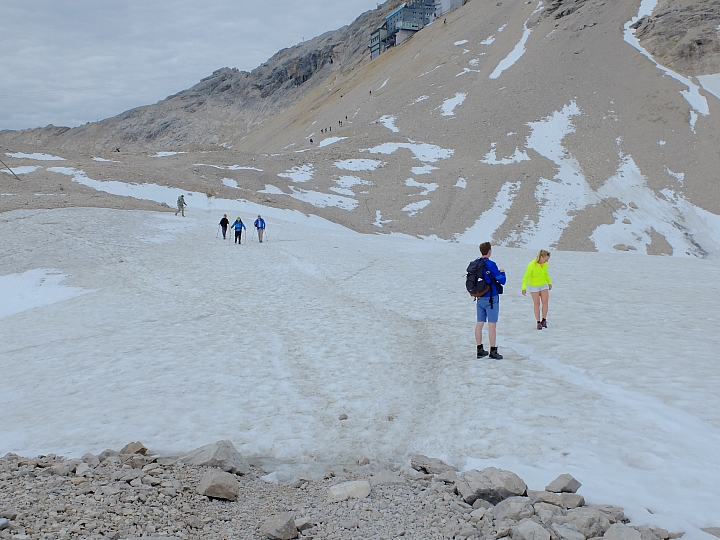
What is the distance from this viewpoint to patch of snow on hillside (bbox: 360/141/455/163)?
184 feet

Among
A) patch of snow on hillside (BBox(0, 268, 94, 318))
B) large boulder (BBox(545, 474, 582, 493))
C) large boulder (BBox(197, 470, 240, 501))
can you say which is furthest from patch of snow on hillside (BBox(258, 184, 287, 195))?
large boulder (BBox(545, 474, 582, 493))

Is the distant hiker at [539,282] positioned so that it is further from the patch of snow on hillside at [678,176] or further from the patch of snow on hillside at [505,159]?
the patch of snow on hillside at [678,176]

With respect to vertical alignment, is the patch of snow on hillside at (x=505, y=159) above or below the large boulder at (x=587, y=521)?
above

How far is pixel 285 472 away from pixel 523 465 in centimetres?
275

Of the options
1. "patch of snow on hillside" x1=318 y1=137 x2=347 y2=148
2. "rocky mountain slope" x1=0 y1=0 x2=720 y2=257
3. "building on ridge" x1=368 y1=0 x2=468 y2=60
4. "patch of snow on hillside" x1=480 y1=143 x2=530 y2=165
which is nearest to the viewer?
"rocky mountain slope" x1=0 y1=0 x2=720 y2=257

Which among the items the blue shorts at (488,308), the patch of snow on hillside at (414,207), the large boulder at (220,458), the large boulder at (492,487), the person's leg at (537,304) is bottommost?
the large boulder at (220,458)

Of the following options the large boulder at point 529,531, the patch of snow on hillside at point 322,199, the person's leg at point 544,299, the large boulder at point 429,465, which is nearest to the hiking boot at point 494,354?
the person's leg at point 544,299

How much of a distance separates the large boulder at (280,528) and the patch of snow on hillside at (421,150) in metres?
52.4

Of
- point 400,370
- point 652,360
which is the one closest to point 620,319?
point 652,360

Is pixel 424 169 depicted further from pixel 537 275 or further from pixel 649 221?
pixel 537 275

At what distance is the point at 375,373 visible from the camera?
387 inches

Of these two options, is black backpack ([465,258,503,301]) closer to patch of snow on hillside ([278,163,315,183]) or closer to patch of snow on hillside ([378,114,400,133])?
patch of snow on hillside ([278,163,315,183])

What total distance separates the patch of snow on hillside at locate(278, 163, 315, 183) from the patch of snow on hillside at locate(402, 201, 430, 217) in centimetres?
995

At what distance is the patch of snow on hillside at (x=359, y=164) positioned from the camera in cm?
5306
